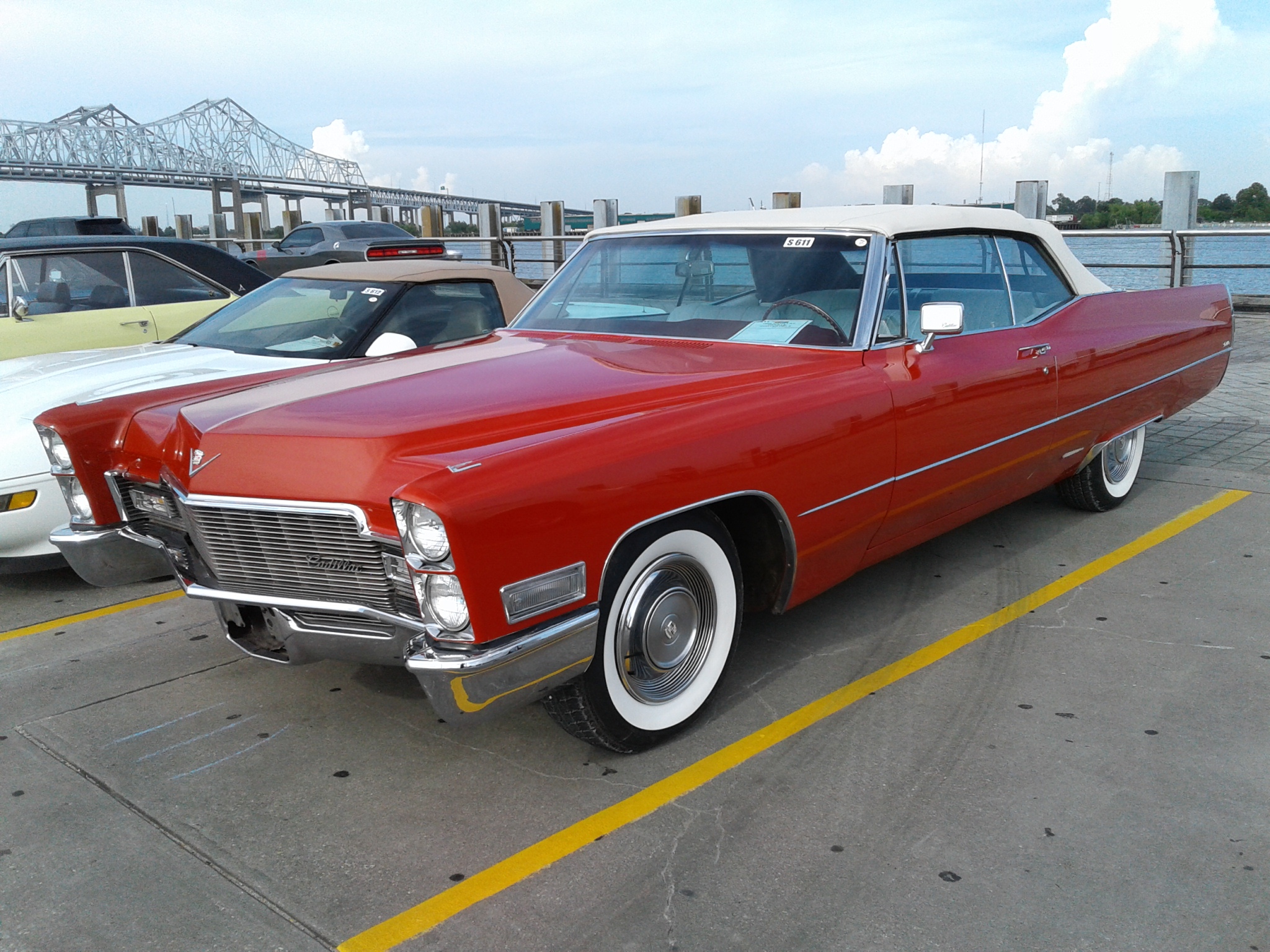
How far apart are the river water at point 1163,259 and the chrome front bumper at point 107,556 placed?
11.2 m

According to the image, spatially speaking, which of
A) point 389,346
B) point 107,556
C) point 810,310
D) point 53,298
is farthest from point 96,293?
point 810,310

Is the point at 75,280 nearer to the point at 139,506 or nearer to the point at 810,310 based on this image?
the point at 139,506

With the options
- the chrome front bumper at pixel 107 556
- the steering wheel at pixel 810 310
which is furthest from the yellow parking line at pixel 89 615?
the steering wheel at pixel 810 310

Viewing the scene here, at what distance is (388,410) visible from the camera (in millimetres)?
2822

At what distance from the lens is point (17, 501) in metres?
4.25

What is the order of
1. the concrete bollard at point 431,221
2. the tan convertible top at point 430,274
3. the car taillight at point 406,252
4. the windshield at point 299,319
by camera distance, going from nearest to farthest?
the windshield at point 299,319
the tan convertible top at point 430,274
the car taillight at point 406,252
the concrete bollard at point 431,221

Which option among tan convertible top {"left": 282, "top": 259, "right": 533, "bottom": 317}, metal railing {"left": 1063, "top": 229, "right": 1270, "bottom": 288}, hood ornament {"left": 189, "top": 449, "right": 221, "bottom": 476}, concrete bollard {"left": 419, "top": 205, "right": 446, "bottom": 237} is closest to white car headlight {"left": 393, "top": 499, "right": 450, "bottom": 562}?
hood ornament {"left": 189, "top": 449, "right": 221, "bottom": 476}

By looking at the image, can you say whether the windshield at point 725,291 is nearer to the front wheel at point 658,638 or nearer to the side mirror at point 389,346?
the side mirror at point 389,346

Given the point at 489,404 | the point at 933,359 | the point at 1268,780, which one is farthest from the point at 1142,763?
the point at 489,404

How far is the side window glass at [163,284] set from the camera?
22.6 ft

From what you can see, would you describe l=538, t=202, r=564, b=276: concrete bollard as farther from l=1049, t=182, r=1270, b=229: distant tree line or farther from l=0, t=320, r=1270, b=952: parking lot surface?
l=0, t=320, r=1270, b=952: parking lot surface

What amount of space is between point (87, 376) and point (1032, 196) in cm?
1094

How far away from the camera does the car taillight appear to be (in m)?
7.09

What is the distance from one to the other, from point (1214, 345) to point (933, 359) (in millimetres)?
2776
